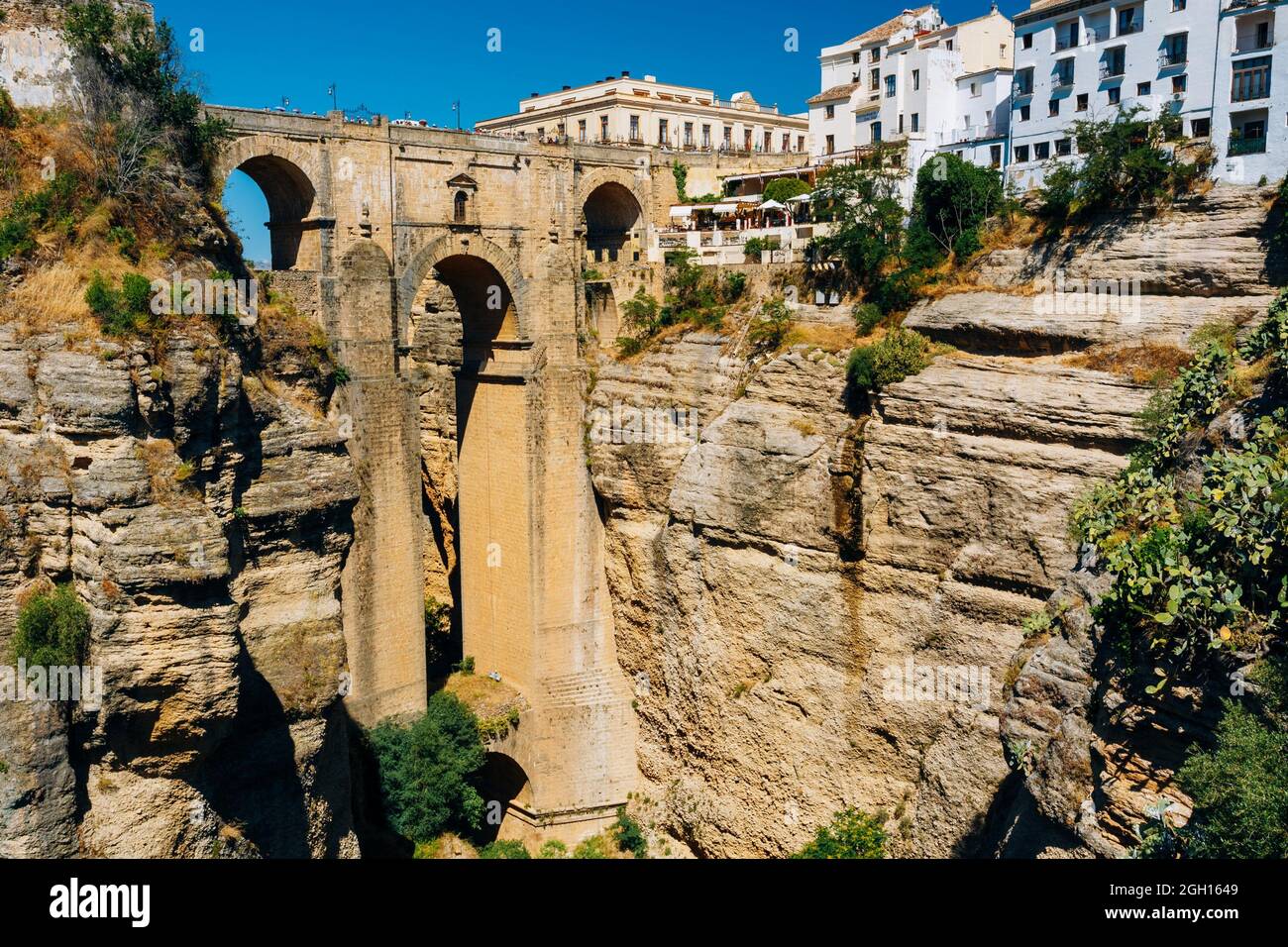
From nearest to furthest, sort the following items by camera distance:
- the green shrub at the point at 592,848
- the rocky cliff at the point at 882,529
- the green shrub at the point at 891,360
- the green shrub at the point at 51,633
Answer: the green shrub at the point at 51,633
the rocky cliff at the point at 882,529
the green shrub at the point at 891,360
the green shrub at the point at 592,848

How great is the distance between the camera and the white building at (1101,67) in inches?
1099

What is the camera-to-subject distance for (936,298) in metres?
26.3

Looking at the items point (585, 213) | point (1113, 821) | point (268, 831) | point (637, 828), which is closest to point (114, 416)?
point (268, 831)

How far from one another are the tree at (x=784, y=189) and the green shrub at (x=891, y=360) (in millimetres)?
10403

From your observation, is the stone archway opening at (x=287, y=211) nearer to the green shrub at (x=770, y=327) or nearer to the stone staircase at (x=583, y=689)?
the green shrub at (x=770, y=327)

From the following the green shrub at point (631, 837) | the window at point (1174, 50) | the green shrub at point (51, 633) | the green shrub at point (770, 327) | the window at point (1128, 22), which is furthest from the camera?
the green shrub at point (631, 837)

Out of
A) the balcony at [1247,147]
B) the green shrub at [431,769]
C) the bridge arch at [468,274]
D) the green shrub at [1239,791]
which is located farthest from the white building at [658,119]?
the green shrub at [1239,791]

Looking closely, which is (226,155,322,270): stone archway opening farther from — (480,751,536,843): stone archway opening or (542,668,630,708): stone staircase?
(480,751,536,843): stone archway opening

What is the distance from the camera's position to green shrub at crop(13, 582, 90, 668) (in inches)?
614

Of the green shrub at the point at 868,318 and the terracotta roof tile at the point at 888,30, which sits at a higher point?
the terracotta roof tile at the point at 888,30

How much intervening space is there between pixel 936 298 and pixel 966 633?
317 inches

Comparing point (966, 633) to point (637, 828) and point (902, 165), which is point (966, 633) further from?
point (902, 165)

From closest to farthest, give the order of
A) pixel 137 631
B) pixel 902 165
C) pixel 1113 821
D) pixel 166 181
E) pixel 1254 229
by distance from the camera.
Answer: pixel 1113 821 < pixel 137 631 < pixel 166 181 < pixel 1254 229 < pixel 902 165

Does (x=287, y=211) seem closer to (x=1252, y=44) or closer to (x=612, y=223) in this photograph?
(x=612, y=223)
